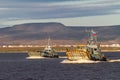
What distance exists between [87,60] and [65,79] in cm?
6464

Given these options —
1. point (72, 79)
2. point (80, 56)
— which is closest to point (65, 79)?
point (72, 79)

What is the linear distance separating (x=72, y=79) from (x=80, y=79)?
1.54m

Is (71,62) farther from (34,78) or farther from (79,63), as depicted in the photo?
(34,78)

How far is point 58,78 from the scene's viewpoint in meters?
104

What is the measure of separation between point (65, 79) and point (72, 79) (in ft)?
4.40

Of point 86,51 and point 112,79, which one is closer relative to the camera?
point 112,79

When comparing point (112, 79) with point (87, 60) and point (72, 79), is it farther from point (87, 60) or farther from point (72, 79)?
point (87, 60)

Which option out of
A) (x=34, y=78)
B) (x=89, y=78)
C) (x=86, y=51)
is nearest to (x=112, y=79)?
(x=89, y=78)

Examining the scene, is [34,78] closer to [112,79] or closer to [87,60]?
[112,79]

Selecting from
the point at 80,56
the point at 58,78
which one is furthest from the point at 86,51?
the point at 58,78

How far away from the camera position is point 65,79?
331ft

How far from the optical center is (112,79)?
9875 cm

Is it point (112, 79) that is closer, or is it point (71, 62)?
point (112, 79)

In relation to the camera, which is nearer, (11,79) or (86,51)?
(11,79)
